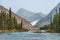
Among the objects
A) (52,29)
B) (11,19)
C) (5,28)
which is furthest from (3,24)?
(52,29)

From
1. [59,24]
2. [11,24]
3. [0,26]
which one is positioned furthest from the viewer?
[11,24]

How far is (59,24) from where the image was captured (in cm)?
12962

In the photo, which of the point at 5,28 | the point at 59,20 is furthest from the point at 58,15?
the point at 5,28

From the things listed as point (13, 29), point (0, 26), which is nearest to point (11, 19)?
point (13, 29)

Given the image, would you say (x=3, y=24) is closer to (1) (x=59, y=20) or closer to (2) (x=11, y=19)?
(2) (x=11, y=19)

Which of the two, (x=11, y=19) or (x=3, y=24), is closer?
(x=3, y=24)

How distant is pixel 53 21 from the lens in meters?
134

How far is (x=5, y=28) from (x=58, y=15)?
4200cm

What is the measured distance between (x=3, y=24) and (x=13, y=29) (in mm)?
15280

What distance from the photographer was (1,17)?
527 feet

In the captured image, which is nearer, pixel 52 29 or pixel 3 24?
pixel 52 29

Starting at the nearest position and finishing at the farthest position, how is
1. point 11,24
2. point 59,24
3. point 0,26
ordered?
point 59,24 < point 0,26 < point 11,24

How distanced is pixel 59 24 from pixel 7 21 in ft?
154

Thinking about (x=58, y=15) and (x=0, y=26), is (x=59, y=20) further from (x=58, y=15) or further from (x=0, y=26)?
(x=0, y=26)
